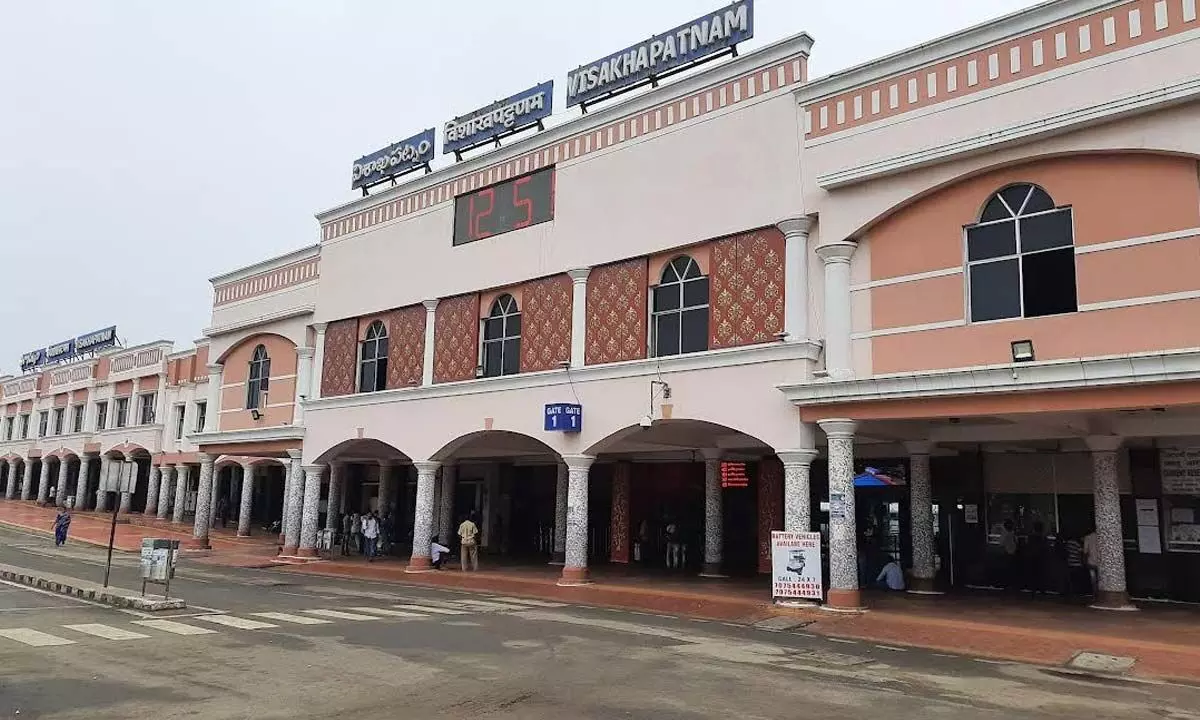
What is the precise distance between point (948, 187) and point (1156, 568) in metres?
8.79

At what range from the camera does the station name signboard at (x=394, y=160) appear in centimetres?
2634

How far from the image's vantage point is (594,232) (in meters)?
21.0

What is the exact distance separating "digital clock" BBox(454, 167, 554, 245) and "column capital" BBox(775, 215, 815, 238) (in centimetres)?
677

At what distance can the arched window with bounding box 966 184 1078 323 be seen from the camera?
14.4 metres

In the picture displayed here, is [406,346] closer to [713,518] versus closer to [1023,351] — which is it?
[713,518]

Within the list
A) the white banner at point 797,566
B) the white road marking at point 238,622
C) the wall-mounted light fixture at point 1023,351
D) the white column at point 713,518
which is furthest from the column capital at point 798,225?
the white road marking at point 238,622

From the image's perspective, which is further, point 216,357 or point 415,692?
point 216,357

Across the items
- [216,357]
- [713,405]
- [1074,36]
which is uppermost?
[1074,36]

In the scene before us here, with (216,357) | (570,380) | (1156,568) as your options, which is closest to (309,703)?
(570,380)

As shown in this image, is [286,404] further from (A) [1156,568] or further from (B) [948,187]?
(A) [1156,568]

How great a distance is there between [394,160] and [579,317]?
9.66 metres

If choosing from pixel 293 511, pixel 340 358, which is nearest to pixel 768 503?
pixel 340 358

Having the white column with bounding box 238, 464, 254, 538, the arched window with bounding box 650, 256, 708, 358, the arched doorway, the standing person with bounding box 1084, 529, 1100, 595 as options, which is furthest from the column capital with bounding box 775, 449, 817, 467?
the white column with bounding box 238, 464, 254, 538

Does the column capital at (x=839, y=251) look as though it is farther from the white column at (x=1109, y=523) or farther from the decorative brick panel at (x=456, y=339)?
the decorative brick panel at (x=456, y=339)
